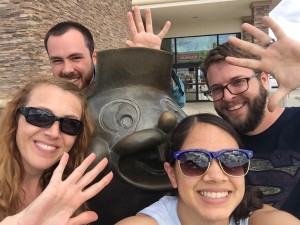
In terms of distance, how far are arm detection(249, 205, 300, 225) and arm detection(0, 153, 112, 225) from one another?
1.89ft

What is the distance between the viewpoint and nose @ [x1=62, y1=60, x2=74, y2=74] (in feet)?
7.68

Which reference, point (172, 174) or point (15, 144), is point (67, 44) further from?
point (172, 174)

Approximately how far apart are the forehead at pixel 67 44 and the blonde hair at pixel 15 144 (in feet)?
2.21

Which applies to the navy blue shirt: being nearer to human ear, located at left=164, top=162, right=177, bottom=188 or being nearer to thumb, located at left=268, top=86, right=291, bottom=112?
thumb, located at left=268, top=86, right=291, bottom=112

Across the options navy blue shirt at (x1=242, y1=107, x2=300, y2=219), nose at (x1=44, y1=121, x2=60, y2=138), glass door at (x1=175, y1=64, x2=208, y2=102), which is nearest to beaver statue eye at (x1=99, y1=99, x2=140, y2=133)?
nose at (x1=44, y1=121, x2=60, y2=138)

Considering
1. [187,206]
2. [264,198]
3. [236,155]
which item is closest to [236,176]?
[236,155]

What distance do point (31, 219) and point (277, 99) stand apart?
1.11m

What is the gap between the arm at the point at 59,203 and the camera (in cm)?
118

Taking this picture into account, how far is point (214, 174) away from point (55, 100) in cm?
74

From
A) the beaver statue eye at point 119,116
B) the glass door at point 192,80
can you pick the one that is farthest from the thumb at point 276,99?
the glass door at point 192,80

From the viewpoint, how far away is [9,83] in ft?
21.6

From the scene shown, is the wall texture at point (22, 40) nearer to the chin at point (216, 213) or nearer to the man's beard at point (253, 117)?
the man's beard at point (253, 117)

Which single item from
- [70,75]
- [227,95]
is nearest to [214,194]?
[227,95]

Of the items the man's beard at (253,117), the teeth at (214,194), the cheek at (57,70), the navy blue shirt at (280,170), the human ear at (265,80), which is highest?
the cheek at (57,70)
